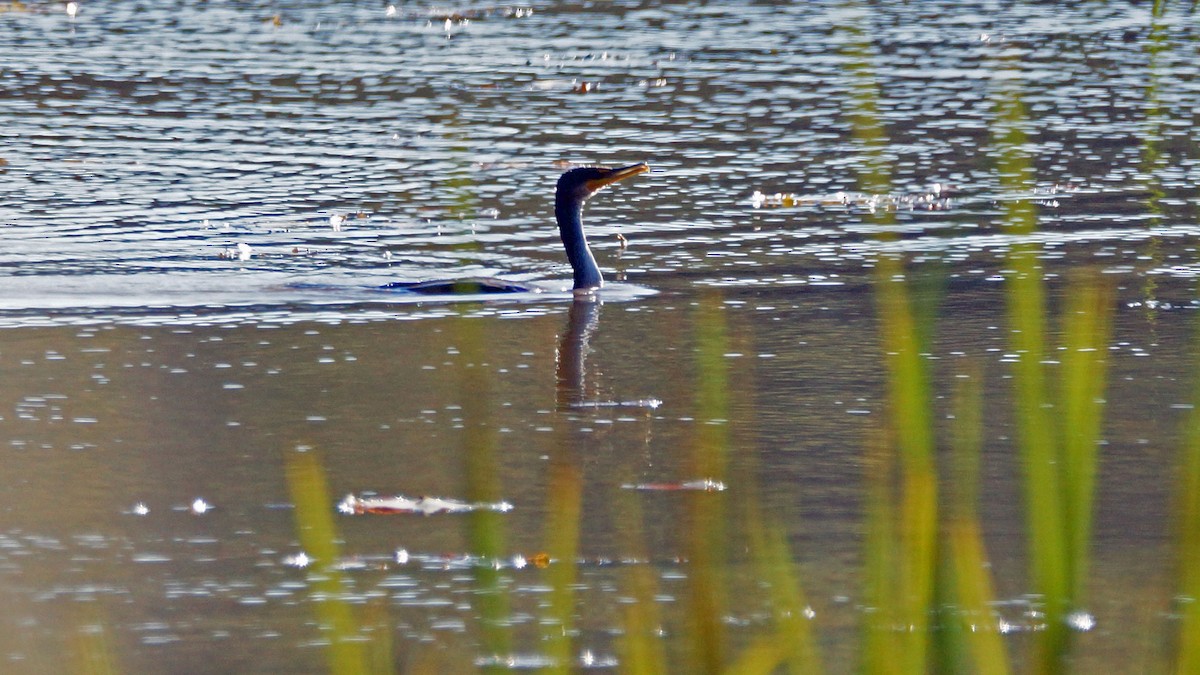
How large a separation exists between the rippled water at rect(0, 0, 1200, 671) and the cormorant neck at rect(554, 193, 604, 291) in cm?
18

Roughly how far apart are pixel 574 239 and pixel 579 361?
7.14ft

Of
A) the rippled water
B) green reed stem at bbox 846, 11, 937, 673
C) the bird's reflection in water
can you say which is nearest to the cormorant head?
the rippled water

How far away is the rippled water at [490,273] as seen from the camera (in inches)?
243

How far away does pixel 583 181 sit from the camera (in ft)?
38.8

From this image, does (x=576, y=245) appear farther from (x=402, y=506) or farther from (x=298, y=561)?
(x=298, y=561)

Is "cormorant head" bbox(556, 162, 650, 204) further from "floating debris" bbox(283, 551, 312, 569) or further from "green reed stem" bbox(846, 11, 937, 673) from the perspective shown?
"green reed stem" bbox(846, 11, 937, 673)

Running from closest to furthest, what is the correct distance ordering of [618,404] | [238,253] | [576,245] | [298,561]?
1. [298,561]
2. [618,404]
3. [576,245]
4. [238,253]

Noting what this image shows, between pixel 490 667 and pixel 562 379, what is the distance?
5.67 meters

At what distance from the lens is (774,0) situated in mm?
24875

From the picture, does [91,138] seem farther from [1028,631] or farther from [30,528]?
[1028,631]

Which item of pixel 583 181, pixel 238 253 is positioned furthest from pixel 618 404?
pixel 238 253

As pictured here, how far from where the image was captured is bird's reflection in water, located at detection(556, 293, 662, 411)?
27.9 feet

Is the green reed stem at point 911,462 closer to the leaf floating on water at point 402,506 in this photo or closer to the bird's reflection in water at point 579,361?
the leaf floating on water at point 402,506

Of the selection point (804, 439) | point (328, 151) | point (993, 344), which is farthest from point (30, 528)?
point (328, 151)
